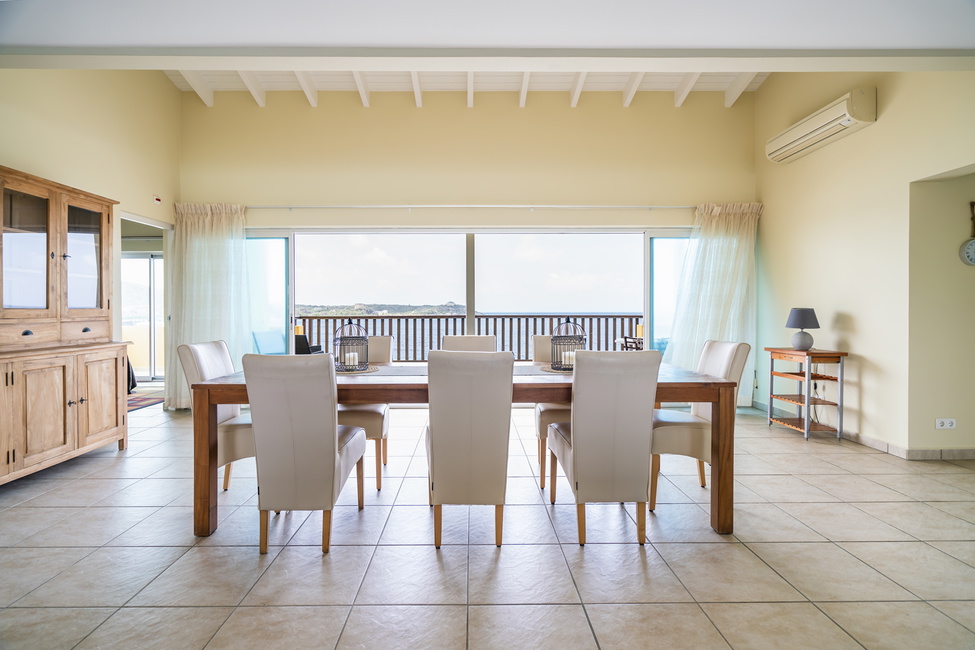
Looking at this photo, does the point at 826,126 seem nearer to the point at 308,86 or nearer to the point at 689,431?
the point at 689,431

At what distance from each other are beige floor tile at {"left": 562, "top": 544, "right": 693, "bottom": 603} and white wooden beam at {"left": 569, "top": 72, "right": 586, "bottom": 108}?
417cm

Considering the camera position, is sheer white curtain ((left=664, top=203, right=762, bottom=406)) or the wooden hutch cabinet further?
sheer white curtain ((left=664, top=203, right=762, bottom=406))

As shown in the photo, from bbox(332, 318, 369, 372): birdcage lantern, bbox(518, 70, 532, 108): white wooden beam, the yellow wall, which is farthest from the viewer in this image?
bbox(518, 70, 532, 108): white wooden beam

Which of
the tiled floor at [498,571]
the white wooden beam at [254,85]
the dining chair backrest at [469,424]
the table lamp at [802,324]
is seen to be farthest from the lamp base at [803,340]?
the white wooden beam at [254,85]

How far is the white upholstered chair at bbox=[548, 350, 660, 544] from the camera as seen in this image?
226cm

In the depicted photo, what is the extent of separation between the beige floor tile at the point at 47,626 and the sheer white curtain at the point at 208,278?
3.58 meters

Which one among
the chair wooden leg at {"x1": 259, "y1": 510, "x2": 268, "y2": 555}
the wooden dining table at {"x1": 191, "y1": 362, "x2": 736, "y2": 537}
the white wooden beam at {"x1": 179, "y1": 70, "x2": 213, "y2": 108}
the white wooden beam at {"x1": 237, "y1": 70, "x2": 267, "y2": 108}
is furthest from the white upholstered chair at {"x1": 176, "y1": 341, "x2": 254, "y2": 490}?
the white wooden beam at {"x1": 179, "y1": 70, "x2": 213, "y2": 108}

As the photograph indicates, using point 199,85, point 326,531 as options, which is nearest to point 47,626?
point 326,531

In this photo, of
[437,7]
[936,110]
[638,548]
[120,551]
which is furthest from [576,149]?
[120,551]

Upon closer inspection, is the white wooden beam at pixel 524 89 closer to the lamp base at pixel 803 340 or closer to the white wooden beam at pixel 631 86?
the white wooden beam at pixel 631 86

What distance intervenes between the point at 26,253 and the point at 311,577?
2855mm

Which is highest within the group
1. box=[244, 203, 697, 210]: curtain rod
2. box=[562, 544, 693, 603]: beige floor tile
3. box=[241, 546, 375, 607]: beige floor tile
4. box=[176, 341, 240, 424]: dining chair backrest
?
box=[244, 203, 697, 210]: curtain rod

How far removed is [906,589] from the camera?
77.2 inches

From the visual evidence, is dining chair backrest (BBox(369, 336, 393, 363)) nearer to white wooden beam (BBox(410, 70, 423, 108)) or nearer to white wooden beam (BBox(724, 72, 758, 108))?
white wooden beam (BBox(410, 70, 423, 108))
